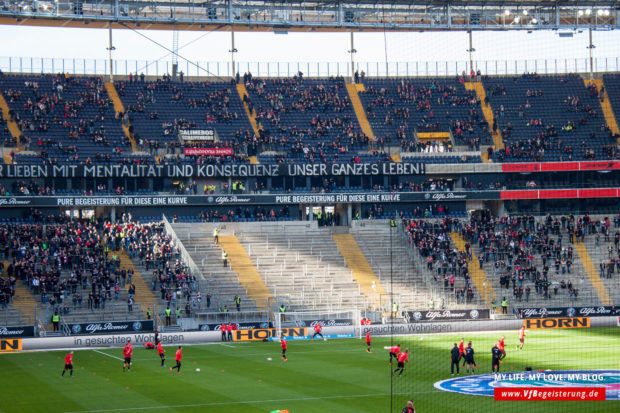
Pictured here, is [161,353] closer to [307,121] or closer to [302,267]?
[302,267]

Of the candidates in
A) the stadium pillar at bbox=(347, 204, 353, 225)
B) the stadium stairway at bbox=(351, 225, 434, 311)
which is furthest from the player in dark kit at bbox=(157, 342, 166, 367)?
the stadium pillar at bbox=(347, 204, 353, 225)

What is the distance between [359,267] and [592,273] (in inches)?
645

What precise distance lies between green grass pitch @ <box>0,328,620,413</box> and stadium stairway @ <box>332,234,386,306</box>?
9.31 m

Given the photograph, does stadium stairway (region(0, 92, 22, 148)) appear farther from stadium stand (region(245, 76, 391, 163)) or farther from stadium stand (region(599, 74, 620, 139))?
stadium stand (region(599, 74, 620, 139))

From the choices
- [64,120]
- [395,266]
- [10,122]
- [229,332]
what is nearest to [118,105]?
[64,120]

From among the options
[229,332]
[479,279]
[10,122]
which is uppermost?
[10,122]

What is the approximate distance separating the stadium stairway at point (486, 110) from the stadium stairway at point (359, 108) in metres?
9.89

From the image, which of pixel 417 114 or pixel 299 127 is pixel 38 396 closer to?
pixel 299 127

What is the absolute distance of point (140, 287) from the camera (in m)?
55.3

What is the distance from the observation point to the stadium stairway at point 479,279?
5878 cm

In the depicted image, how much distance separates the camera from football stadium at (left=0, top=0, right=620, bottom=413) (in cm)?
4709

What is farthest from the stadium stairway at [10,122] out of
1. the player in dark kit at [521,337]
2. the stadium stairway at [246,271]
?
the player in dark kit at [521,337]

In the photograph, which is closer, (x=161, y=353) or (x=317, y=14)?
(x=161, y=353)

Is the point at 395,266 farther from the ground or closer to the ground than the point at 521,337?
farther from the ground
